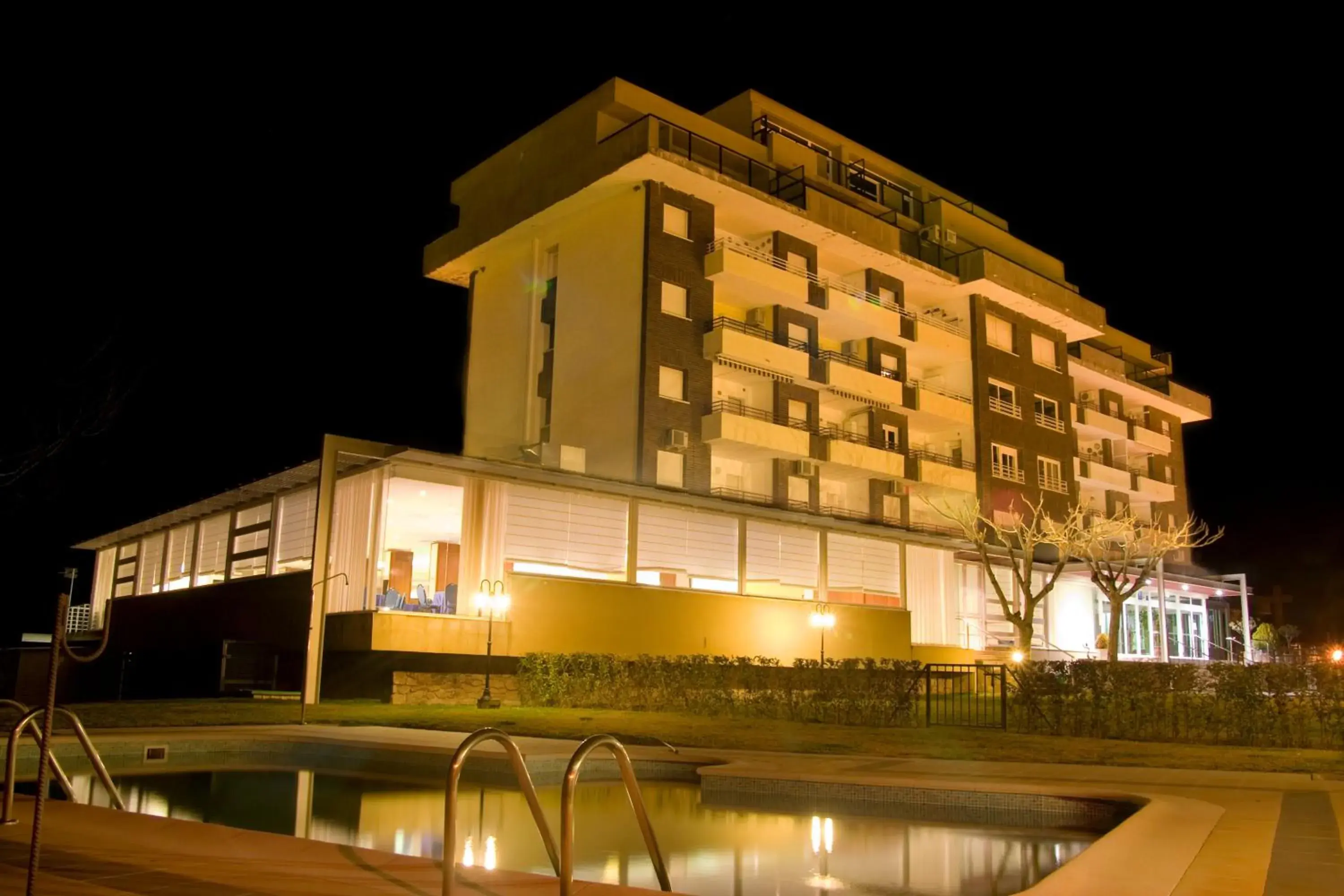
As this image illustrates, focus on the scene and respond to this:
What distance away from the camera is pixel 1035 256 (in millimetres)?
54125

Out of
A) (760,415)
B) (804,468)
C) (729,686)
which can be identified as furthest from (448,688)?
(804,468)

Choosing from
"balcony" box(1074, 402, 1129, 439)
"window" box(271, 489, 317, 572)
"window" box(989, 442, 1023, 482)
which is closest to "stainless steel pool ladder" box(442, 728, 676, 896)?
"window" box(271, 489, 317, 572)

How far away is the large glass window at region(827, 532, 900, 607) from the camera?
117ft

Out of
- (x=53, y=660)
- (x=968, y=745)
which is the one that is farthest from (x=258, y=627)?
(x=53, y=660)

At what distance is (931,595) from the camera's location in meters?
38.8

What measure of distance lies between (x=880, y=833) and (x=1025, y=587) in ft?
74.0

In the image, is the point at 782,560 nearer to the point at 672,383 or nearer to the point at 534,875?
the point at 672,383

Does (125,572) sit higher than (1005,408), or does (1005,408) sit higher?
(1005,408)

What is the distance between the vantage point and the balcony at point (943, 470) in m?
44.2

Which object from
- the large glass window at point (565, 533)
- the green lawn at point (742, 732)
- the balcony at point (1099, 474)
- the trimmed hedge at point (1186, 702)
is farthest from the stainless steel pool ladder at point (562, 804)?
the balcony at point (1099, 474)

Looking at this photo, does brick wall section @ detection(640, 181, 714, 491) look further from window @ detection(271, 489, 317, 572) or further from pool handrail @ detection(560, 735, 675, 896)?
pool handrail @ detection(560, 735, 675, 896)

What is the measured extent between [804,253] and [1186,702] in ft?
89.4

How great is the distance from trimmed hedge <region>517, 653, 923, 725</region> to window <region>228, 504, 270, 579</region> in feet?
30.4

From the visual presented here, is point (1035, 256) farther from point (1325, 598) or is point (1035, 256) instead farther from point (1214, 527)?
point (1325, 598)
